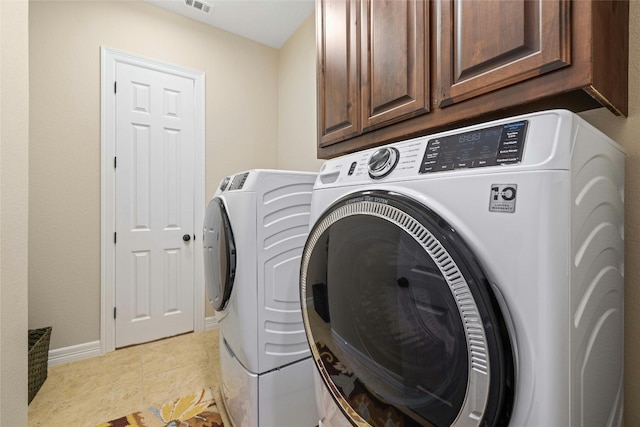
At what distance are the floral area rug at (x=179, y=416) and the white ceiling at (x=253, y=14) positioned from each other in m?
2.81

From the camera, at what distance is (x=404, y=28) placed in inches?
35.8

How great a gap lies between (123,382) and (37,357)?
1.65ft

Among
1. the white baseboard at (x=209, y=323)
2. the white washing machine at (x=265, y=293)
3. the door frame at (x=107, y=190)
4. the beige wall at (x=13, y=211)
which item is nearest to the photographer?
the beige wall at (x=13, y=211)

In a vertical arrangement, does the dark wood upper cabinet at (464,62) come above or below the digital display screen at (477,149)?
above

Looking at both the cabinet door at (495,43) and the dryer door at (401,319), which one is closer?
the dryer door at (401,319)

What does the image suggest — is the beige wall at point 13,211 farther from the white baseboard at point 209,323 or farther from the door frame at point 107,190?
the white baseboard at point 209,323

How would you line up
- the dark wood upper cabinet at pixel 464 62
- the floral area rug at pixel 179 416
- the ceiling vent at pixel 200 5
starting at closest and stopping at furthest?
the dark wood upper cabinet at pixel 464 62 < the floral area rug at pixel 179 416 < the ceiling vent at pixel 200 5

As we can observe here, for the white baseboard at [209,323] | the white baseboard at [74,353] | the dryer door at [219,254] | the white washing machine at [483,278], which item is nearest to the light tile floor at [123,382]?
the white baseboard at [74,353]

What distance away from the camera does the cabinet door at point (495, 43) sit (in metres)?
0.59

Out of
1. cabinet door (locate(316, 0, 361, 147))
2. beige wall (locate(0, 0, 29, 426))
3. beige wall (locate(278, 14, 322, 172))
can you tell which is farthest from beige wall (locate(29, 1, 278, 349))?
cabinet door (locate(316, 0, 361, 147))

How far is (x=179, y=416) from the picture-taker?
1.48m

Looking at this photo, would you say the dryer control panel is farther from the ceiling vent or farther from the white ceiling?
the ceiling vent

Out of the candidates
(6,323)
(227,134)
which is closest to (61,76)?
(227,134)

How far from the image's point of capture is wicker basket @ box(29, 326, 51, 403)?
161 cm
